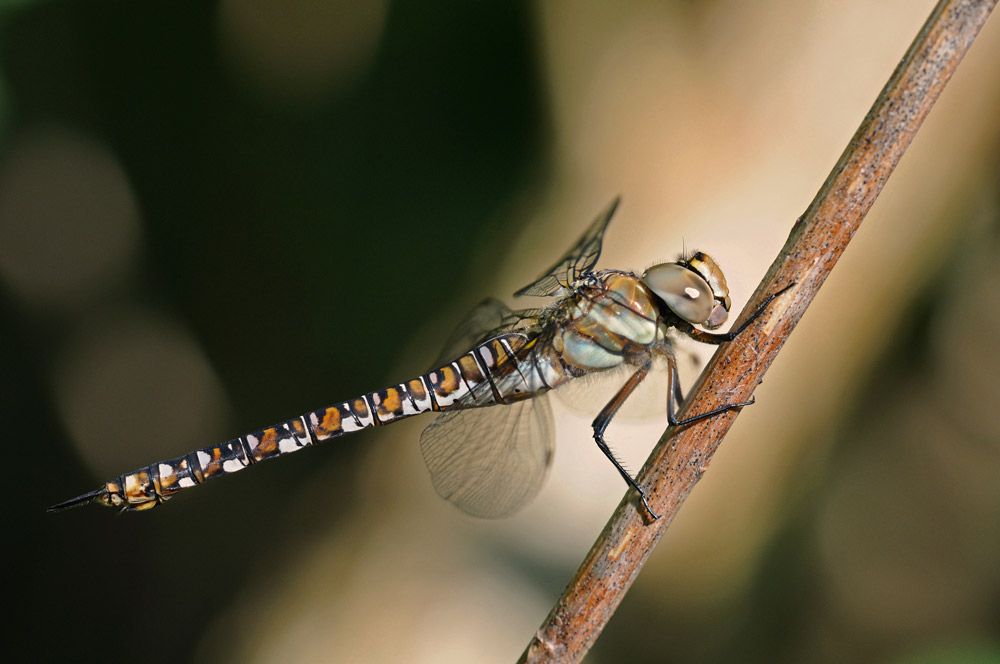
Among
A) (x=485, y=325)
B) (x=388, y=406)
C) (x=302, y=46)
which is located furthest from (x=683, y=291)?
(x=302, y=46)

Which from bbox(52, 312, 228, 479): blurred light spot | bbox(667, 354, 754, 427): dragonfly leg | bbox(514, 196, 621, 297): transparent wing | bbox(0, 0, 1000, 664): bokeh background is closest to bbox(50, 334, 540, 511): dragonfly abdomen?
bbox(514, 196, 621, 297): transparent wing

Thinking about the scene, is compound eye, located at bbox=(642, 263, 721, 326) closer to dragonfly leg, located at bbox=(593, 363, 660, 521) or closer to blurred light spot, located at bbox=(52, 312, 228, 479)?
dragonfly leg, located at bbox=(593, 363, 660, 521)

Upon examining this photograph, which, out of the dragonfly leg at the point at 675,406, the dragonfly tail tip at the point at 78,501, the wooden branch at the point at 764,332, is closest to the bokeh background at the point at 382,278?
the dragonfly leg at the point at 675,406

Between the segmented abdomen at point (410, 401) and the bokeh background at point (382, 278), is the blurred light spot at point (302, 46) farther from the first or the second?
the segmented abdomen at point (410, 401)

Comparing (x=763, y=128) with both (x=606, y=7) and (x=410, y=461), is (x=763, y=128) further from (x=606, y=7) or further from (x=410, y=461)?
(x=410, y=461)

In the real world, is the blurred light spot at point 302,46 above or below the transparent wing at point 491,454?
above

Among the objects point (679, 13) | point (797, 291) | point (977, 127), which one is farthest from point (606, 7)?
point (797, 291)
